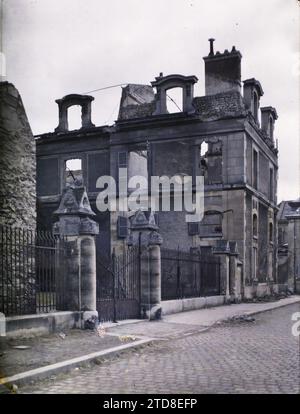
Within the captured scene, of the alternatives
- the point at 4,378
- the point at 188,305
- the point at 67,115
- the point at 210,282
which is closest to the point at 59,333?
the point at 4,378

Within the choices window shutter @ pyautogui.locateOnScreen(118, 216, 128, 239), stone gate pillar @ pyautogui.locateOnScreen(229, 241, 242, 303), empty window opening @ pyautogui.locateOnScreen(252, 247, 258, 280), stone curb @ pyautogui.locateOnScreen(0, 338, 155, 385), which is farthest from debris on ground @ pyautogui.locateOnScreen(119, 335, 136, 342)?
empty window opening @ pyautogui.locateOnScreen(252, 247, 258, 280)

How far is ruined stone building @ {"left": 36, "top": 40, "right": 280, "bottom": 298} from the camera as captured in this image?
924 inches

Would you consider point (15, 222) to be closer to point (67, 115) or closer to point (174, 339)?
point (174, 339)

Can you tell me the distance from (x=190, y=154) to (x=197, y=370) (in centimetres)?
1861

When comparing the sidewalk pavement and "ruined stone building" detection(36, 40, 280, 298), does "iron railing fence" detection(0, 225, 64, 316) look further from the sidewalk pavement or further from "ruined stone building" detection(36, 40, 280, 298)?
"ruined stone building" detection(36, 40, 280, 298)

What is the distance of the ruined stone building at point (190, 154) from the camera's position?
23469mm

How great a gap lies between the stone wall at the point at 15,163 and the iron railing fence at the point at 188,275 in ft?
17.8

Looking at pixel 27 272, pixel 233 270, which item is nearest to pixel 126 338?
pixel 27 272

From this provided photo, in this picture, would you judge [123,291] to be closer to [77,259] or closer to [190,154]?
[77,259]

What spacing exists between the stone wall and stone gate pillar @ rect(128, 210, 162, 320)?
3.69 m

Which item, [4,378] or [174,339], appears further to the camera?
[174,339]

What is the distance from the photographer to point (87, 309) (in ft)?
34.4

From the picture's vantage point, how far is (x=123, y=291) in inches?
518
